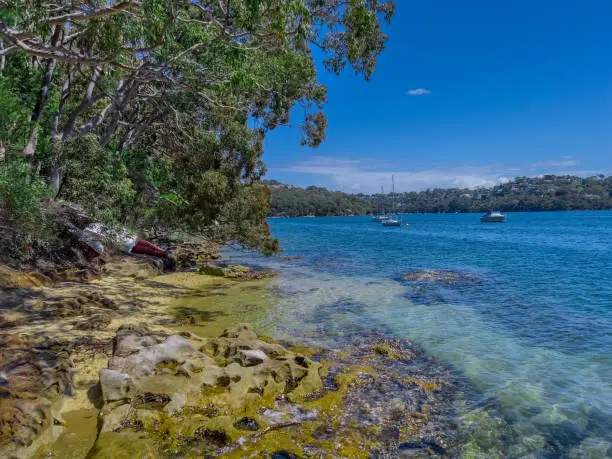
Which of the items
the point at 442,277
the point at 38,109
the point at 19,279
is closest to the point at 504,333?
the point at 442,277

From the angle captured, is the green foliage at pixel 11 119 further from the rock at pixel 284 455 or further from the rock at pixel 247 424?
the rock at pixel 284 455

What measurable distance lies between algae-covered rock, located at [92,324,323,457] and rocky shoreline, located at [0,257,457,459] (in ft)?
0.06

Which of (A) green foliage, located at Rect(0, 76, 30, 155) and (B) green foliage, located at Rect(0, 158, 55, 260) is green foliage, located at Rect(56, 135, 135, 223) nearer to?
(A) green foliage, located at Rect(0, 76, 30, 155)

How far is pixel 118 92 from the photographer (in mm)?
15367

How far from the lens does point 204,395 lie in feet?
20.7

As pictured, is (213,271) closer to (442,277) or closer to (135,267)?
(135,267)

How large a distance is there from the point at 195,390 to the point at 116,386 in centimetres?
122

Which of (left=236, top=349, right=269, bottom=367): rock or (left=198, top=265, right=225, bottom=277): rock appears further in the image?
(left=198, top=265, right=225, bottom=277): rock

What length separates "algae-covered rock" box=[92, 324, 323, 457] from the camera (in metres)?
5.25

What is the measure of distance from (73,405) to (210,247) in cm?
2830

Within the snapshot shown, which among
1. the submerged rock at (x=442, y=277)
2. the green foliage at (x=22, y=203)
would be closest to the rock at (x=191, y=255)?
the green foliage at (x=22, y=203)

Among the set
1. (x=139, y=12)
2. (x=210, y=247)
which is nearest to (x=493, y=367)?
(x=139, y=12)

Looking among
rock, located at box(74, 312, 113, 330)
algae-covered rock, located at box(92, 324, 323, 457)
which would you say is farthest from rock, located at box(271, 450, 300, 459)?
rock, located at box(74, 312, 113, 330)

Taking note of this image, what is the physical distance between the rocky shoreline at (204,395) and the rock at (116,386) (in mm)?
16
